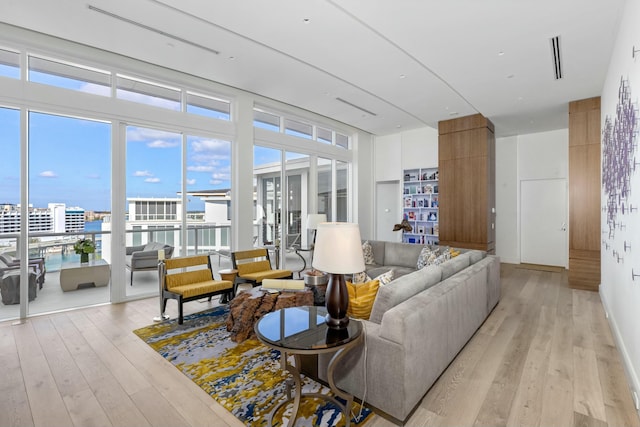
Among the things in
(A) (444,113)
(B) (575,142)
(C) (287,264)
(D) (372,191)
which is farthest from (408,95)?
(C) (287,264)

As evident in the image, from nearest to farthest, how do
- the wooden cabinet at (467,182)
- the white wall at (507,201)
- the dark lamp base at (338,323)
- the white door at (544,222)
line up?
the dark lamp base at (338,323)
the wooden cabinet at (467,182)
the white door at (544,222)
the white wall at (507,201)

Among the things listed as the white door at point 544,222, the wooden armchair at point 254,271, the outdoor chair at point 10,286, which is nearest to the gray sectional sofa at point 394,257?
the wooden armchair at point 254,271

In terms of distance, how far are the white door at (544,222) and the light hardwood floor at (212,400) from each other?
3858 mm

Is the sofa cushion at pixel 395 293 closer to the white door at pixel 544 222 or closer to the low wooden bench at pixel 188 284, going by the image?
the low wooden bench at pixel 188 284

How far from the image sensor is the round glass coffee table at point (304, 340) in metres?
1.84

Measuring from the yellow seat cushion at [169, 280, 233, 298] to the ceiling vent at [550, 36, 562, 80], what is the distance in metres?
4.95

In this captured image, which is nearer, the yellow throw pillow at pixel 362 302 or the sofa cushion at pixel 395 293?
the sofa cushion at pixel 395 293

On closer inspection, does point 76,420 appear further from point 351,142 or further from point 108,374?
point 351,142

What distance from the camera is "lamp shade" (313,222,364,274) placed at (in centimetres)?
202

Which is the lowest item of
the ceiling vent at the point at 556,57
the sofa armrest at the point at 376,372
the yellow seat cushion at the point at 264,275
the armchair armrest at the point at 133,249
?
the sofa armrest at the point at 376,372

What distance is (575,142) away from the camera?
5445 mm

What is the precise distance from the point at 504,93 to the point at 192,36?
4871 millimetres

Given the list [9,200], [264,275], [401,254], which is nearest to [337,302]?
[264,275]

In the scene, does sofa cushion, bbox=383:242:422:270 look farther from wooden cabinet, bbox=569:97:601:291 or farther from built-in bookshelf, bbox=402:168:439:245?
wooden cabinet, bbox=569:97:601:291
